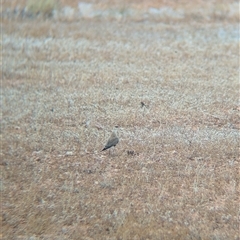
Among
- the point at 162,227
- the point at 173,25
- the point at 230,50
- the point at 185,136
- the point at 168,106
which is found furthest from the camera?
the point at 173,25

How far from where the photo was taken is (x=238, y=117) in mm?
5035

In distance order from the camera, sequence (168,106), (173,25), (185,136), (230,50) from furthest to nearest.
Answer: (173,25) < (230,50) < (168,106) < (185,136)

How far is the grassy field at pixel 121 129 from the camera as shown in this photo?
3891mm

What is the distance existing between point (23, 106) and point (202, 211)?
7.48 feet

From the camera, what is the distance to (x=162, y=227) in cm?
376

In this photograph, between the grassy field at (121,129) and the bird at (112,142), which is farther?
the bird at (112,142)

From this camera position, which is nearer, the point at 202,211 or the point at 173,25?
the point at 202,211

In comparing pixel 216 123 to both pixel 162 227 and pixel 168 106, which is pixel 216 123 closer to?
pixel 168 106

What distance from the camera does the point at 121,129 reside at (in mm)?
4914

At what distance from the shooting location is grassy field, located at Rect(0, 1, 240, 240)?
3891 millimetres

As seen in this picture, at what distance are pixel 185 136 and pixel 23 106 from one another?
5.41ft

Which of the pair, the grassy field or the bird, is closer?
the grassy field

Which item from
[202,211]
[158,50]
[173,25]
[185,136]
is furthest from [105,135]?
[173,25]

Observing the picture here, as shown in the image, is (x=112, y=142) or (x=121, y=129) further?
(x=121, y=129)
